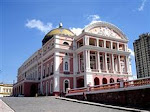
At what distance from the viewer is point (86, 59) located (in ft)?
106

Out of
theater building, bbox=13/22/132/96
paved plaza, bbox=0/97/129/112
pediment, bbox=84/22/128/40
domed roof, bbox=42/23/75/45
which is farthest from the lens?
domed roof, bbox=42/23/75/45

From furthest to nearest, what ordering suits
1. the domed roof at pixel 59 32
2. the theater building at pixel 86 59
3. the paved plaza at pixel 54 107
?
1. the domed roof at pixel 59 32
2. the theater building at pixel 86 59
3. the paved plaza at pixel 54 107

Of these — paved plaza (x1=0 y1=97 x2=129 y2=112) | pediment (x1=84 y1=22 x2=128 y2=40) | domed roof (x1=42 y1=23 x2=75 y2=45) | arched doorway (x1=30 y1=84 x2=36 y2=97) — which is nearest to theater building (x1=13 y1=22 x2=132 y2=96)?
pediment (x1=84 y1=22 x2=128 y2=40)

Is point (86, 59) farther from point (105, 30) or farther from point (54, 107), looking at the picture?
point (54, 107)

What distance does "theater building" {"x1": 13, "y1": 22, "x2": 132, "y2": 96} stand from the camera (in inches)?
1300

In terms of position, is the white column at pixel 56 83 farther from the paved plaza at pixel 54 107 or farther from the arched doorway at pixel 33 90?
the paved plaza at pixel 54 107

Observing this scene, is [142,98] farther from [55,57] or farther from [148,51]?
[148,51]

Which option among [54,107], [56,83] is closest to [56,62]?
[56,83]

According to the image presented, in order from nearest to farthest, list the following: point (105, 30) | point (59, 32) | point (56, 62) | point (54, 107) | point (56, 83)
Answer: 1. point (54, 107)
2. point (56, 83)
3. point (56, 62)
4. point (105, 30)
5. point (59, 32)

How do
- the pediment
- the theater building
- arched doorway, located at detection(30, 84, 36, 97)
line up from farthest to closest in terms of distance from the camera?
arched doorway, located at detection(30, 84, 36, 97) < the pediment < the theater building

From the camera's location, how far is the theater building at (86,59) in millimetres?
33031

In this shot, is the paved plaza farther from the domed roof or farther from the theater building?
the domed roof

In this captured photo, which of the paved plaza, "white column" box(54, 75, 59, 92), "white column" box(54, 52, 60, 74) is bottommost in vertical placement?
the paved plaza

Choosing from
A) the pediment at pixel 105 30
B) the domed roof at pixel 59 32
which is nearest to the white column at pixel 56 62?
the pediment at pixel 105 30
